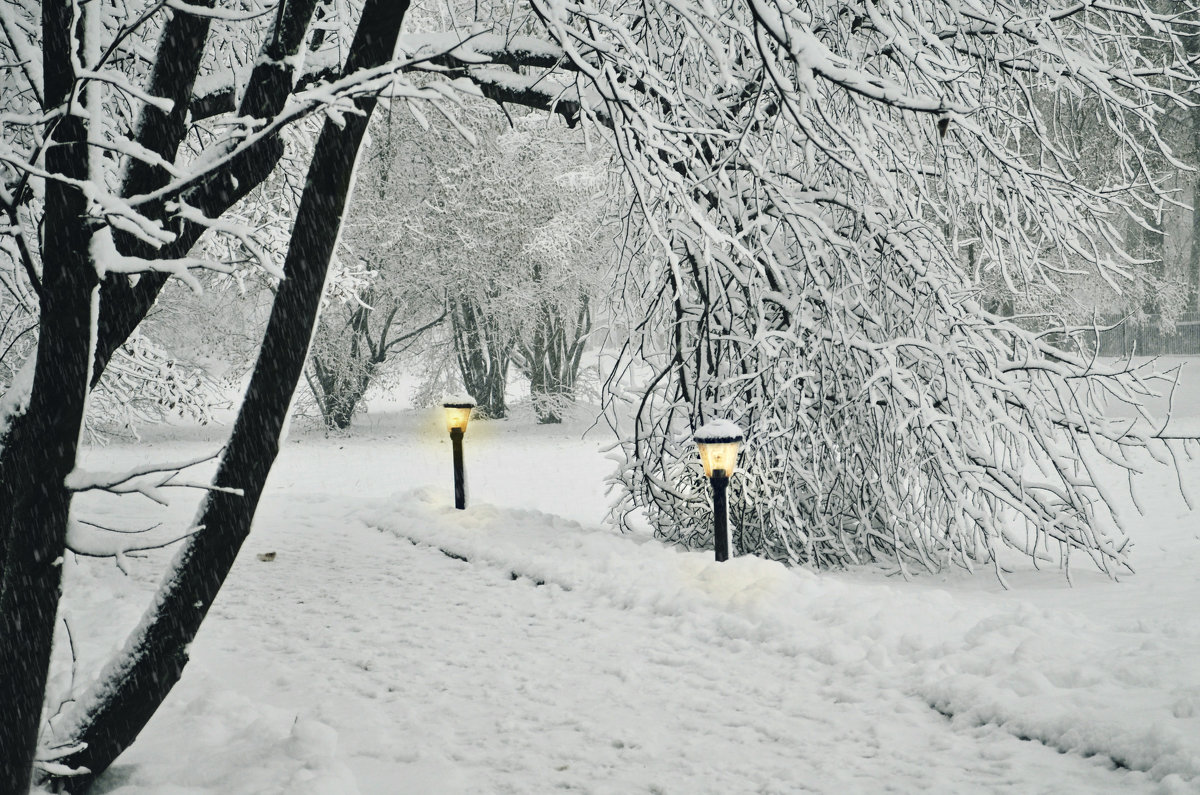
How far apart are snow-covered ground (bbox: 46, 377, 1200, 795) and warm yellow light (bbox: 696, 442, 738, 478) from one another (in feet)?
2.44

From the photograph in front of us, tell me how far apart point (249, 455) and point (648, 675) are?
9.25 ft

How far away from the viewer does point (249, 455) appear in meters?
3.43

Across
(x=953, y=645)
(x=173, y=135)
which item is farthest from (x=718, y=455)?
(x=173, y=135)

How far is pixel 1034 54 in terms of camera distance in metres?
6.67

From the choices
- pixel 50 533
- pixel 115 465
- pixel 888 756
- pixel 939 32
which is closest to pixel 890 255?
pixel 939 32

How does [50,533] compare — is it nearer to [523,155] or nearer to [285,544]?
[285,544]

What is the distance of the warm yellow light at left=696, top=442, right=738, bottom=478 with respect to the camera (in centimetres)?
689

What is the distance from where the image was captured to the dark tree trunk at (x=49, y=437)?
283cm

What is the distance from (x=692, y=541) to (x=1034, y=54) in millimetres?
4962

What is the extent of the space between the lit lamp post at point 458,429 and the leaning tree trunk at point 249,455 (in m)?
7.28

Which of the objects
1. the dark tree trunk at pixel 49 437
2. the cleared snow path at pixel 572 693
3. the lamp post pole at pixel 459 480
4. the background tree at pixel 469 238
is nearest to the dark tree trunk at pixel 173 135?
the dark tree trunk at pixel 49 437

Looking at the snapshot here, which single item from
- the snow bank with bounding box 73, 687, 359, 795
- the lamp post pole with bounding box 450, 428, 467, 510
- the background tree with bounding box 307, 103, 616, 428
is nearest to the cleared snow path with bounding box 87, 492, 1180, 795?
the snow bank with bounding box 73, 687, 359, 795

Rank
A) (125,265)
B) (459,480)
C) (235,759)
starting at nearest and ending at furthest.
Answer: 1. (125,265)
2. (235,759)
3. (459,480)

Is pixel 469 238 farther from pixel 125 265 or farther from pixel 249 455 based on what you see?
pixel 125 265
